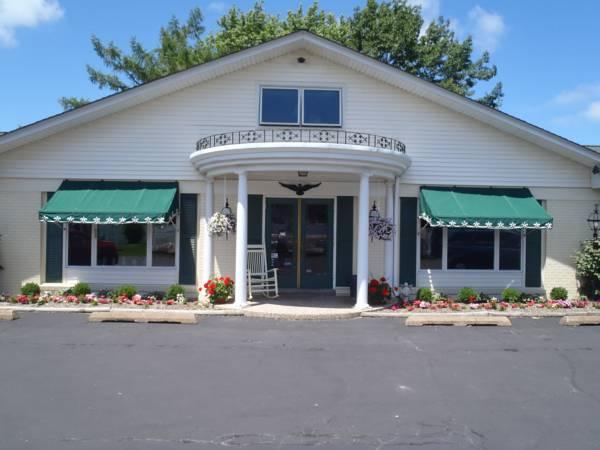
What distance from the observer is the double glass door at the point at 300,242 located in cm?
1396

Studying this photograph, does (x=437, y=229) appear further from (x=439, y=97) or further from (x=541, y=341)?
(x=541, y=341)

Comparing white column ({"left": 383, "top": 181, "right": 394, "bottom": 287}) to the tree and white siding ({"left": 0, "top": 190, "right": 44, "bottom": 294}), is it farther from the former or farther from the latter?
the tree

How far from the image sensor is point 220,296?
1228 cm

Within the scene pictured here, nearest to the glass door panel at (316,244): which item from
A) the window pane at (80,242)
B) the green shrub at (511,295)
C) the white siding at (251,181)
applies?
the white siding at (251,181)

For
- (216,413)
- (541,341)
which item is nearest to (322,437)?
(216,413)

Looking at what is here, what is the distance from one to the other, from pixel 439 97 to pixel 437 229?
349 centimetres

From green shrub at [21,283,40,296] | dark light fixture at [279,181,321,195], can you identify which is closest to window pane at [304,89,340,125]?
dark light fixture at [279,181,321,195]

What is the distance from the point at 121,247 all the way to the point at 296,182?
4.99 m

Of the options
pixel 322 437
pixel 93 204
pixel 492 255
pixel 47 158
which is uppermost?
pixel 47 158

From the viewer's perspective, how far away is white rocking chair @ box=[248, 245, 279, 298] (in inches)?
520

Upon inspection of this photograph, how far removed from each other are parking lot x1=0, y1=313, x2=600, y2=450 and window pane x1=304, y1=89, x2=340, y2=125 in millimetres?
6008

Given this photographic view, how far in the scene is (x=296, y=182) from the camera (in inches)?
544

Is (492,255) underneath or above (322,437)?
above

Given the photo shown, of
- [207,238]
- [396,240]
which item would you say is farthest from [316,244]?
[207,238]
